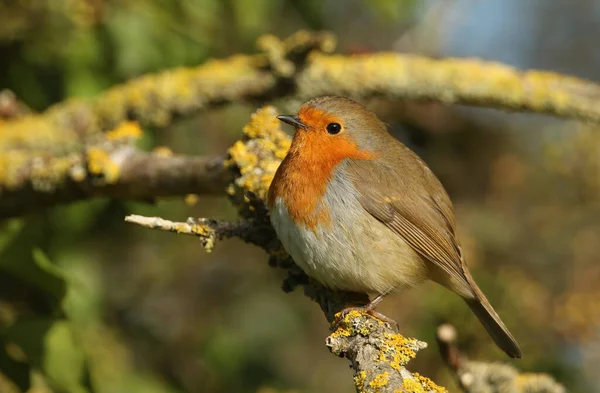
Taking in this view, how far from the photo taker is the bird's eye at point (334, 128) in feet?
11.3

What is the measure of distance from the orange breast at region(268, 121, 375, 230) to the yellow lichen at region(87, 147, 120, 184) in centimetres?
77

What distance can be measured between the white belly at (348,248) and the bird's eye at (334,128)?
25cm

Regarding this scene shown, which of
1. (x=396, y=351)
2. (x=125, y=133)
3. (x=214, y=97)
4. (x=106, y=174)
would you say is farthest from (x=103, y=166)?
(x=396, y=351)

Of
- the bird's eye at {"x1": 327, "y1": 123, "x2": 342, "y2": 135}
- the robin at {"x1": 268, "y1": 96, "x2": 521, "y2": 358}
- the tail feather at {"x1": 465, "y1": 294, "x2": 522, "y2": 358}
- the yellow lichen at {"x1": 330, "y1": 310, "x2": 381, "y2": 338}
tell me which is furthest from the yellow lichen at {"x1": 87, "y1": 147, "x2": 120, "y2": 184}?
the tail feather at {"x1": 465, "y1": 294, "x2": 522, "y2": 358}

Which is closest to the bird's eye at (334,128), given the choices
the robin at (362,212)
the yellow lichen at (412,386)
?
the robin at (362,212)

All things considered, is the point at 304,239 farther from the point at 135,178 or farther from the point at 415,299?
the point at 415,299

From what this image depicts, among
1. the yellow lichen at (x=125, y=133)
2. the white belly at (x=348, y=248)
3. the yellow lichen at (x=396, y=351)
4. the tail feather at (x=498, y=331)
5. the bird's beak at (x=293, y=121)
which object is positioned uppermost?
the bird's beak at (x=293, y=121)

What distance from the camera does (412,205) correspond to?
11.1 ft

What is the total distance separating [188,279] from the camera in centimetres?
581

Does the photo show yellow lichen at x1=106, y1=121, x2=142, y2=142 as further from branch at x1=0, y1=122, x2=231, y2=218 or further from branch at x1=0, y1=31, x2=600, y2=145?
branch at x1=0, y1=31, x2=600, y2=145

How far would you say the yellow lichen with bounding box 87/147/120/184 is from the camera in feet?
11.4

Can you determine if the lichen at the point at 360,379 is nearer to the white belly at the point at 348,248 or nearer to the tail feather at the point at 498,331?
the white belly at the point at 348,248

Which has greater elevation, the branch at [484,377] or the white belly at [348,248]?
the white belly at [348,248]

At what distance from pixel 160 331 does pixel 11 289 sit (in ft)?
4.46
